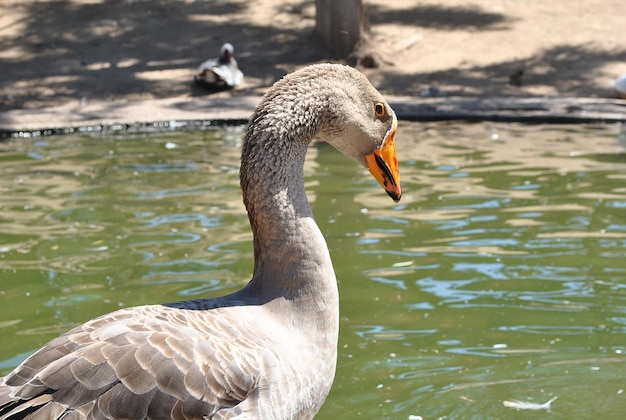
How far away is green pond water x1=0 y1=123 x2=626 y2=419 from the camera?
17.3ft

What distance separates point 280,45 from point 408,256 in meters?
9.36

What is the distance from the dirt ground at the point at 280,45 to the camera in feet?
46.1

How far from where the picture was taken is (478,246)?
23.8 feet

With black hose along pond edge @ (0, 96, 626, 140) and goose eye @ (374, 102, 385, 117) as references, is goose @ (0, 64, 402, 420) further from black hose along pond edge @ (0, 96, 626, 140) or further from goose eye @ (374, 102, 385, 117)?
black hose along pond edge @ (0, 96, 626, 140)

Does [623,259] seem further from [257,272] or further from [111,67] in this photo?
[111,67]

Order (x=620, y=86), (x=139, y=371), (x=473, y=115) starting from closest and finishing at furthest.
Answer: (x=139, y=371)
(x=473, y=115)
(x=620, y=86)

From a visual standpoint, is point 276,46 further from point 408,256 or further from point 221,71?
point 408,256

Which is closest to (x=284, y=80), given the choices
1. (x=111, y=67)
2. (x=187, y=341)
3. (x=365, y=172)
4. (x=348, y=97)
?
(x=348, y=97)

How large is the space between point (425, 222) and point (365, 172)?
1835mm

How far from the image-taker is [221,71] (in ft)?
45.4

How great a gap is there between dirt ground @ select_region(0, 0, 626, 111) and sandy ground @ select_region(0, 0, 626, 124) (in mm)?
18

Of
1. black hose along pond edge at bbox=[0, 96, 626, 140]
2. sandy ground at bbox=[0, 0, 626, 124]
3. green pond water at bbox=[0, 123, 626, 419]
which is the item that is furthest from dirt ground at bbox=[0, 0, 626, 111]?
green pond water at bbox=[0, 123, 626, 419]

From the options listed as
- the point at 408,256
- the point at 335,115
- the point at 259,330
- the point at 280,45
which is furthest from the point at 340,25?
the point at 259,330

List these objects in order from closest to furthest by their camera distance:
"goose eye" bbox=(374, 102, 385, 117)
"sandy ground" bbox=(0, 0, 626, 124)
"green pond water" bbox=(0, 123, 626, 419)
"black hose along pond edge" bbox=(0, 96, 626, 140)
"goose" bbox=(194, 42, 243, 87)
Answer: "goose eye" bbox=(374, 102, 385, 117) → "green pond water" bbox=(0, 123, 626, 419) → "black hose along pond edge" bbox=(0, 96, 626, 140) → "goose" bbox=(194, 42, 243, 87) → "sandy ground" bbox=(0, 0, 626, 124)
